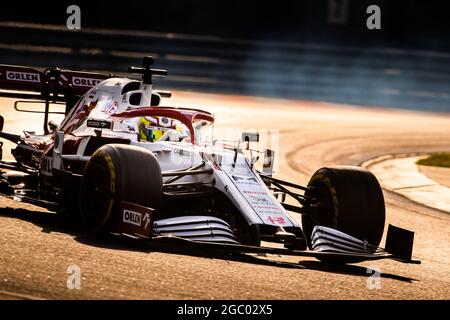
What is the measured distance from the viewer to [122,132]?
1059cm

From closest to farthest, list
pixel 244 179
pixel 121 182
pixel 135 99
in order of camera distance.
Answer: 1. pixel 121 182
2. pixel 244 179
3. pixel 135 99

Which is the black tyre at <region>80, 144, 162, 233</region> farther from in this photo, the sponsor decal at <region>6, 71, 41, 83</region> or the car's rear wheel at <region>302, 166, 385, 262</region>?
the sponsor decal at <region>6, 71, 41, 83</region>

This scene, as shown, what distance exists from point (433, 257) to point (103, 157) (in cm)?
355

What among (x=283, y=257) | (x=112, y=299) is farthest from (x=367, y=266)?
(x=112, y=299)

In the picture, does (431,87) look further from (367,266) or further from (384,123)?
(367,266)

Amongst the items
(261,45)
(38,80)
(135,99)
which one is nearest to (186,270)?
(135,99)

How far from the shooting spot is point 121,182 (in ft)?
29.0

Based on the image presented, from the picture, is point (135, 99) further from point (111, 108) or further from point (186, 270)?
point (186, 270)

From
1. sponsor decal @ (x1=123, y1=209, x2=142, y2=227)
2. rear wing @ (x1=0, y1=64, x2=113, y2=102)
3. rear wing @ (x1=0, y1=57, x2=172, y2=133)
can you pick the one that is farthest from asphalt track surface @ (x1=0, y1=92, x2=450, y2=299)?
rear wing @ (x1=0, y1=64, x2=113, y2=102)

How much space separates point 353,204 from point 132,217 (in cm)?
212

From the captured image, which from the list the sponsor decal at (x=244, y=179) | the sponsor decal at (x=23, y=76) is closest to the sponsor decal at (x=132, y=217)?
the sponsor decal at (x=244, y=179)

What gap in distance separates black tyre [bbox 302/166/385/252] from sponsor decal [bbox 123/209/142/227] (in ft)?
6.44

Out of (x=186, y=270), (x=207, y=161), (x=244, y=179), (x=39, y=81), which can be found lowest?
(x=186, y=270)

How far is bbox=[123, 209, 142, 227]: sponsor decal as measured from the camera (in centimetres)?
864
